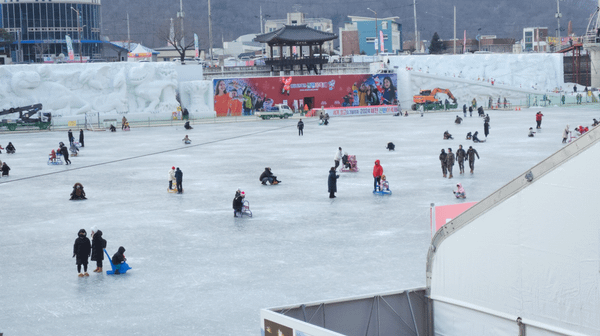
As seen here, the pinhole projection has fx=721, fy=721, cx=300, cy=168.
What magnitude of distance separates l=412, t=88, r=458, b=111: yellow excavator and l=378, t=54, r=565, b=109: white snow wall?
2.16 ft

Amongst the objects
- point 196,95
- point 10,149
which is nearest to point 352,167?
point 10,149

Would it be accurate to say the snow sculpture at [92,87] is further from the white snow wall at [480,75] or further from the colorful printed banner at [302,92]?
the white snow wall at [480,75]

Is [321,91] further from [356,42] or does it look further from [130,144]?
[356,42]

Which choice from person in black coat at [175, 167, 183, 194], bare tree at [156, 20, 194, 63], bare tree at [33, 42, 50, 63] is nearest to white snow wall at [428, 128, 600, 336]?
person in black coat at [175, 167, 183, 194]

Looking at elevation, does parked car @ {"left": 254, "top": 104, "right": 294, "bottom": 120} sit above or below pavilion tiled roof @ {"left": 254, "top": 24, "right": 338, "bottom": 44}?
below

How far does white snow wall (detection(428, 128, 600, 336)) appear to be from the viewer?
658 cm

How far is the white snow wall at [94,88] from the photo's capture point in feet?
181

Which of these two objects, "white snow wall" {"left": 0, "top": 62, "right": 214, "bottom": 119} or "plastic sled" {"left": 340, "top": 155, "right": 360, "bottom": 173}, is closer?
"plastic sled" {"left": 340, "top": 155, "right": 360, "bottom": 173}

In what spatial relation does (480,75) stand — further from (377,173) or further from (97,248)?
A: (97,248)

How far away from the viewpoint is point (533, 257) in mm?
7012

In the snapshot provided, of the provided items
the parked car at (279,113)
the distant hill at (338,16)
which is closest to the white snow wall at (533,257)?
the parked car at (279,113)

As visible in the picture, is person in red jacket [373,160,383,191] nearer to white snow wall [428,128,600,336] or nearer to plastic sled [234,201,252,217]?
plastic sled [234,201,252,217]

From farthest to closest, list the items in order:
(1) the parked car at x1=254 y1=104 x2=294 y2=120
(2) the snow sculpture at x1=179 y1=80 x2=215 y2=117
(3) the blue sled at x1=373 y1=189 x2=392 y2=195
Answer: (2) the snow sculpture at x1=179 y1=80 x2=215 y2=117
(1) the parked car at x1=254 y1=104 x2=294 y2=120
(3) the blue sled at x1=373 y1=189 x2=392 y2=195

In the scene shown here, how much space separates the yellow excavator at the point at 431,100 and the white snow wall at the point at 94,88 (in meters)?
18.7
